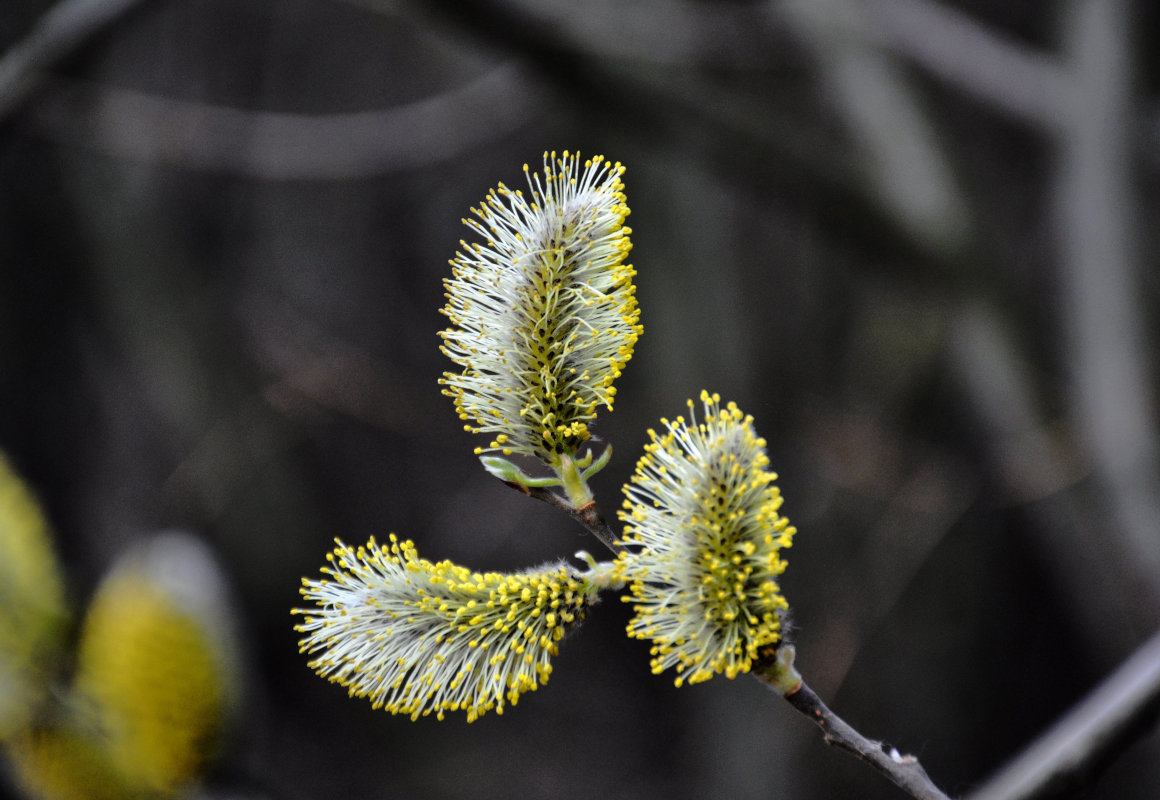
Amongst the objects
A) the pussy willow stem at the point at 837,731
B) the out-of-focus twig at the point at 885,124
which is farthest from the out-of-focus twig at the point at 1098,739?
the out-of-focus twig at the point at 885,124

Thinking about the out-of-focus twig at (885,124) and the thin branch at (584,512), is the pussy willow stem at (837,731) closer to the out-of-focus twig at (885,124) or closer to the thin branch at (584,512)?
the thin branch at (584,512)

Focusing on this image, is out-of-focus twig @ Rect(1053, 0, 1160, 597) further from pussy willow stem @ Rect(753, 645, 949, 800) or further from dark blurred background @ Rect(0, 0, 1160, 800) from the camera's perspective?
pussy willow stem @ Rect(753, 645, 949, 800)

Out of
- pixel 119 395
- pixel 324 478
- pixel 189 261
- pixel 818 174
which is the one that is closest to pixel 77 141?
pixel 189 261

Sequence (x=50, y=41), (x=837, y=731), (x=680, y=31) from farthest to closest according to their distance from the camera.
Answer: (x=680, y=31)
(x=50, y=41)
(x=837, y=731)

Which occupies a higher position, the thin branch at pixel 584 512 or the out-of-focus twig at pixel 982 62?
the out-of-focus twig at pixel 982 62

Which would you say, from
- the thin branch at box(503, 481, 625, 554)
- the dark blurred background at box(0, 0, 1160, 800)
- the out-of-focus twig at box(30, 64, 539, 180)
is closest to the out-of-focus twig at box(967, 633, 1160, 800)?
the thin branch at box(503, 481, 625, 554)

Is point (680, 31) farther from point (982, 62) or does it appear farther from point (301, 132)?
point (301, 132)

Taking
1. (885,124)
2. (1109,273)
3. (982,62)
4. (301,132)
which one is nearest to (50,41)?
(301,132)
